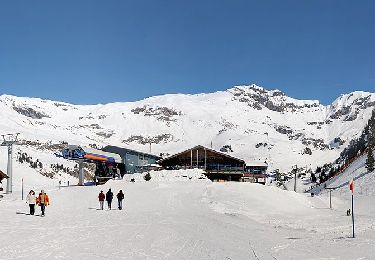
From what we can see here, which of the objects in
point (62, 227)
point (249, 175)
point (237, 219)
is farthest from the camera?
point (249, 175)

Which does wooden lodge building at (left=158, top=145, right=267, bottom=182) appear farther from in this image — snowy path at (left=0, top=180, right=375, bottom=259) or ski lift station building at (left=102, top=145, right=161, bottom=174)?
snowy path at (left=0, top=180, right=375, bottom=259)

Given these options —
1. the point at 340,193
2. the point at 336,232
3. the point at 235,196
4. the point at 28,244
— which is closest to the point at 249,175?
the point at 340,193

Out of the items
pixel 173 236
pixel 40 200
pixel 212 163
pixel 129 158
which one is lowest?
pixel 173 236

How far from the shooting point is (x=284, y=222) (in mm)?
29281

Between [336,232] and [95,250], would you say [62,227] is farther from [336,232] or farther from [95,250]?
[336,232]

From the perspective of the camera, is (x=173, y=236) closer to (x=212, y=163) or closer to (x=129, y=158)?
(x=212, y=163)

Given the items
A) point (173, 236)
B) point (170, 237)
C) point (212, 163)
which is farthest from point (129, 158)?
point (170, 237)

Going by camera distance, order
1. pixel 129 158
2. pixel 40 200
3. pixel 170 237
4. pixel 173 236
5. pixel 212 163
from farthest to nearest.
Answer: pixel 129 158, pixel 212 163, pixel 40 200, pixel 173 236, pixel 170 237

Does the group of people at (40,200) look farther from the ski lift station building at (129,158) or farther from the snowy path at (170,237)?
the ski lift station building at (129,158)

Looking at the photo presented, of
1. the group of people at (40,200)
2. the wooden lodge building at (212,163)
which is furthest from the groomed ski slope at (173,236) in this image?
the wooden lodge building at (212,163)

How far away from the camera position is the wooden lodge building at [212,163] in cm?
6838

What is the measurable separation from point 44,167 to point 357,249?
488 ft

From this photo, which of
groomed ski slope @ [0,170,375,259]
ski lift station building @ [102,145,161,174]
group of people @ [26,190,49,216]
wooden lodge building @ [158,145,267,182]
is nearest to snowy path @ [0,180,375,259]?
groomed ski slope @ [0,170,375,259]

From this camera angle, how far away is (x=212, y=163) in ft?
238
